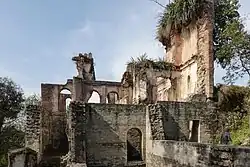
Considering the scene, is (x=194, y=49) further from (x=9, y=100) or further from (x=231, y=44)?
(x=9, y=100)

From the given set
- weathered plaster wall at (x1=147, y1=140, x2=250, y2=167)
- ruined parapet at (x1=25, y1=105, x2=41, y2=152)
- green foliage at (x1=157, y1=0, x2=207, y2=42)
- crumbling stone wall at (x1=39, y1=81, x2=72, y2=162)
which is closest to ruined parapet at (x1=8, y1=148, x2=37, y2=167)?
weathered plaster wall at (x1=147, y1=140, x2=250, y2=167)

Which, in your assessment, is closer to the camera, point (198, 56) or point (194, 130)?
point (194, 130)

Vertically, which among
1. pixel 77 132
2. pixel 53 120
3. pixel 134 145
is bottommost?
pixel 134 145

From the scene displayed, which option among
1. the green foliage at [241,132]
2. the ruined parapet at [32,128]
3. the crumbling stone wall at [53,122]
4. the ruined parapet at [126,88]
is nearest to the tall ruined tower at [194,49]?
the green foliage at [241,132]

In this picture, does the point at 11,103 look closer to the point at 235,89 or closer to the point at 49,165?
the point at 49,165

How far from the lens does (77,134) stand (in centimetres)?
1695

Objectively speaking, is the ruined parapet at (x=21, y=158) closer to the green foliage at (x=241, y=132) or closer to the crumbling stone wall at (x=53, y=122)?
the crumbling stone wall at (x=53, y=122)

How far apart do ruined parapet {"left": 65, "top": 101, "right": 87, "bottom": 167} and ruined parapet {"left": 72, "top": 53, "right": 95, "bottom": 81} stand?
41.6 ft

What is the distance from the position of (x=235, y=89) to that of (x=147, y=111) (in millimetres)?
5797

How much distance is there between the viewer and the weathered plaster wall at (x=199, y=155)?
6.46 meters

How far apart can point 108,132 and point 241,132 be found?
6.86m

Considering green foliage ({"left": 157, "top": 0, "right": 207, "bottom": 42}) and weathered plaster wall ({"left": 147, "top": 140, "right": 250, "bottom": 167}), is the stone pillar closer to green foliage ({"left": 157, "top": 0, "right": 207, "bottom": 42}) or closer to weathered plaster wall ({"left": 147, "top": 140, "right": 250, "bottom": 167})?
weathered plaster wall ({"left": 147, "top": 140, "right": 250, "bottom": 167})

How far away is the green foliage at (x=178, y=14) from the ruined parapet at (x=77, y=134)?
10107 mm

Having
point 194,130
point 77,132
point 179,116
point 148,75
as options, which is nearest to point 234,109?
point 194,130
